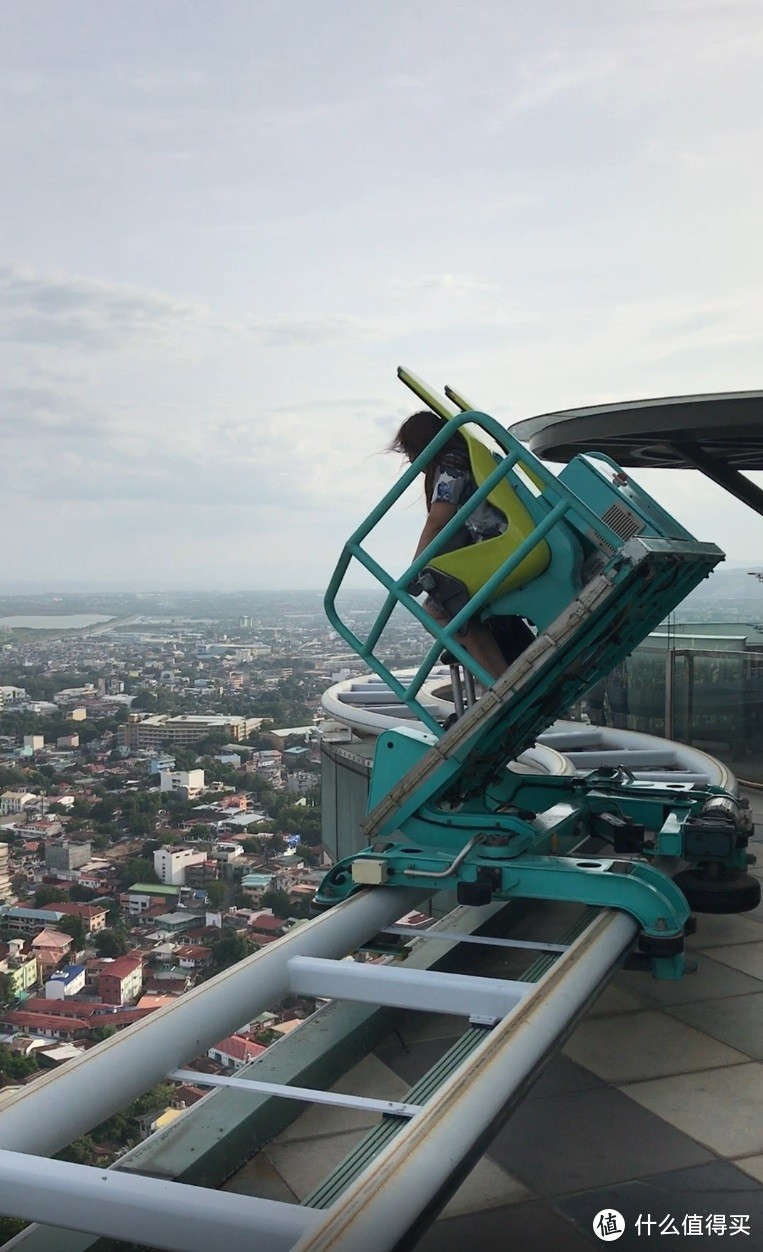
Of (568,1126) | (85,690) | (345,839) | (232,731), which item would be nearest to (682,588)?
(568,1126)

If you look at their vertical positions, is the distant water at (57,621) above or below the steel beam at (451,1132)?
above

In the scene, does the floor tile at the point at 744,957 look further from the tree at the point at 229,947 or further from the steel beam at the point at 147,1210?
the steel beam at the point at 147,1210

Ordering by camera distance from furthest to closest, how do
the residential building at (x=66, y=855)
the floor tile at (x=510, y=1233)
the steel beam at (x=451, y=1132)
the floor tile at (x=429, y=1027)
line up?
the residential building at (x=66, y=855), the floor tile at (x=429, y=1027), the floor tile at (x=510, y=1233), the steel beam at (x=451, y=1132)

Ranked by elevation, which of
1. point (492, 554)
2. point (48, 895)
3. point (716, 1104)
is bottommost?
point (48, 895)

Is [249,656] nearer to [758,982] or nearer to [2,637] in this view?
[2,637]

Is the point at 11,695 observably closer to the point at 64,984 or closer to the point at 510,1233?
the point at 64,984

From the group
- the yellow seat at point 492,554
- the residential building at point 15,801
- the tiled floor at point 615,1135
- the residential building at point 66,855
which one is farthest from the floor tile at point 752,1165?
the residential building at point 15,801

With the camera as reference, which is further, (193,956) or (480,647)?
(193,956)

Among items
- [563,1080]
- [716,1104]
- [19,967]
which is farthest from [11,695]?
[716,1104]
